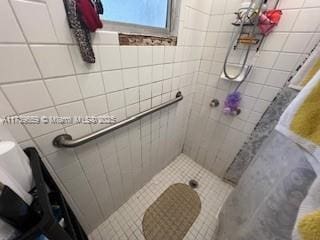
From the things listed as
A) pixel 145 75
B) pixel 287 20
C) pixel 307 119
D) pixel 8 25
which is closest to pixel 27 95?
pixel 8 25

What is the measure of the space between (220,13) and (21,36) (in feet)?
4.07

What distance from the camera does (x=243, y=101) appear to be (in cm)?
120

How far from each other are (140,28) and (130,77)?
1.08 ft

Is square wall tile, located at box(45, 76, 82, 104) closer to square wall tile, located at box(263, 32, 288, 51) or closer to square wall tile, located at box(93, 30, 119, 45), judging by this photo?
square wall tile, located at box(93, 30, 119, 45)

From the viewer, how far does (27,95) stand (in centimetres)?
53

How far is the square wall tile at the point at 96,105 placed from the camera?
0.72 meters

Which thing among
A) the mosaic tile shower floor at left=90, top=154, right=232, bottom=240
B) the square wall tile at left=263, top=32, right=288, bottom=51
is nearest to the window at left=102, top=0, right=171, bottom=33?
the square wall tile at left=263, top=32, right=288, bottom=51

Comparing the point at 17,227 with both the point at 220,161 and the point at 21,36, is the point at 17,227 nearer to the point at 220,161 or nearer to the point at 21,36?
the point at 21,36

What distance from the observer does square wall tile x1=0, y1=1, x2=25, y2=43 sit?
1.38 feet

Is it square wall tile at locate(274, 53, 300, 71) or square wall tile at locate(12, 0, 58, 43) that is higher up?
square wall tile at locate(12, 0, 58, 43)

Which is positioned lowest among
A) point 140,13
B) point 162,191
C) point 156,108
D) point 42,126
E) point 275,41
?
point 162,191

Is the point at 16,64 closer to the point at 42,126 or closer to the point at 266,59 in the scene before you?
the point at 42,126

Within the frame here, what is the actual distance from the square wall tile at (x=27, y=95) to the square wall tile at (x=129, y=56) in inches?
15.2

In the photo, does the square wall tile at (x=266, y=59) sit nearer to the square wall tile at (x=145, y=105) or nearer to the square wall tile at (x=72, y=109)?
the square wall tile at (x=145, y=105)
